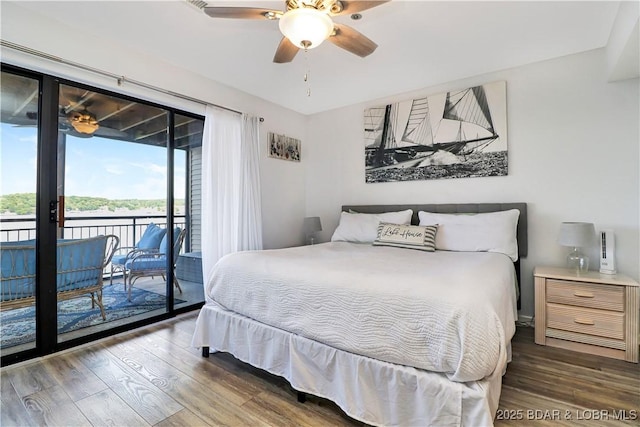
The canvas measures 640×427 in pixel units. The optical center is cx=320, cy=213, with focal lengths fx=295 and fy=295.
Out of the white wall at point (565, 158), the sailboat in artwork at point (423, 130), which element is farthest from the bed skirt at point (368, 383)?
the sailboat in artwork at point (423, 130)

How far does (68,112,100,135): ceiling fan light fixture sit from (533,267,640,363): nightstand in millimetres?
4054

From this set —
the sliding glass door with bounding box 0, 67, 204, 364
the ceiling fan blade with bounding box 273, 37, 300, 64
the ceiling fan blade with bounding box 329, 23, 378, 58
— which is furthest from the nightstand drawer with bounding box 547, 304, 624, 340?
the sliding glass door with bounding box 0, 67, 204, 364

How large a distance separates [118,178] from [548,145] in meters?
4.13

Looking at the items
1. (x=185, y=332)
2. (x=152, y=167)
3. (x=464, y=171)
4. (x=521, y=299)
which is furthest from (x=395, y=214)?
(x=152, y=167)

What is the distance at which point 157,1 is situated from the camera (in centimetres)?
201

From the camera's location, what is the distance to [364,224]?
337 cm

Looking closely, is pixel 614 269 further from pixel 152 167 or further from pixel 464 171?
pixel 152 167

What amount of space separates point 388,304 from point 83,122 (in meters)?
2.95

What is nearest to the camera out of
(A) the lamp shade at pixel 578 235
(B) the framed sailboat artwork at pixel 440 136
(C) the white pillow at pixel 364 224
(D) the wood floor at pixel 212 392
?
(D) the wood floor at pixel 212 392

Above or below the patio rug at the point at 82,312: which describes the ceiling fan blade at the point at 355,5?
above

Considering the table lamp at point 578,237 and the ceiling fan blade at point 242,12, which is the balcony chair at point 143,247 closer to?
the ceiling fan blade at point 242,12

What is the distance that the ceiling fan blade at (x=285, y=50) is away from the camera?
2.01m

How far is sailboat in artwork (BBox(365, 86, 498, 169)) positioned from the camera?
3.09 metres

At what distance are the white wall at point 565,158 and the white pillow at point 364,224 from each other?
48 centimetres
